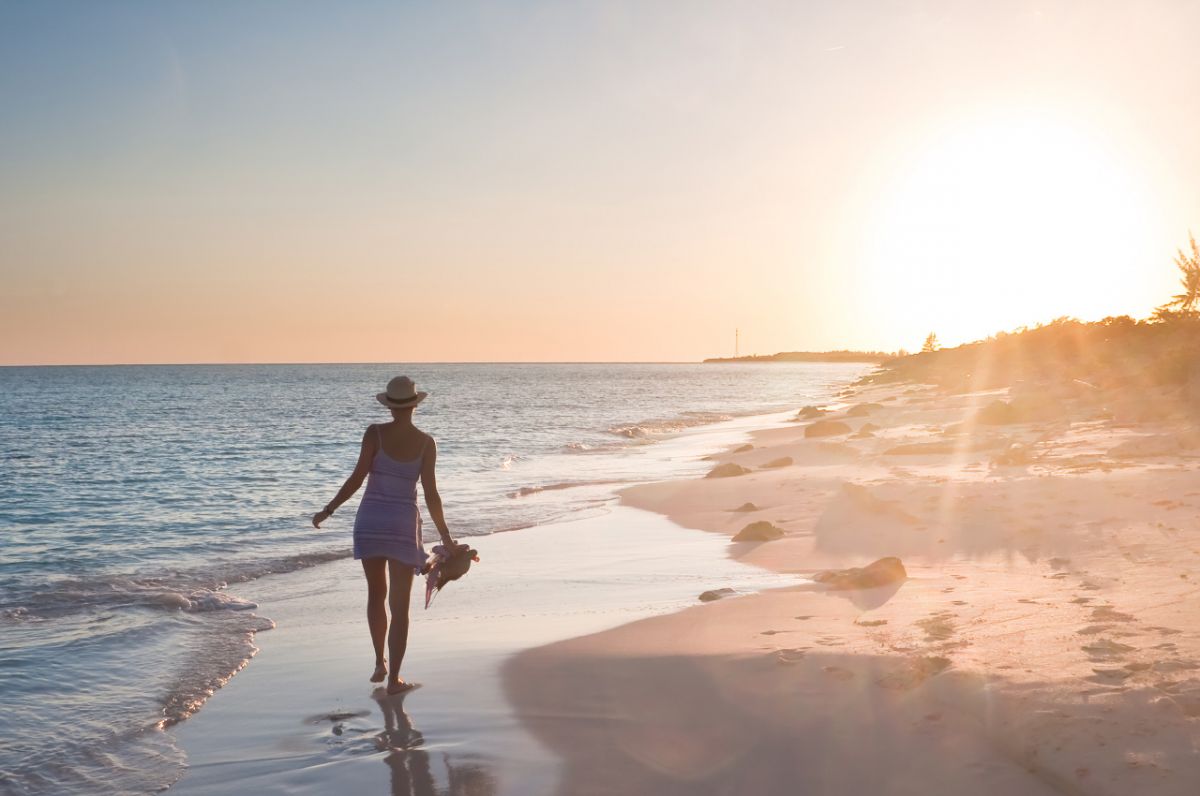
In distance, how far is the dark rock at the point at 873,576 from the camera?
26.0 ft

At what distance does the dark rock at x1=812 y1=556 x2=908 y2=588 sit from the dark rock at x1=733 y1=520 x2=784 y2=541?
3369 millimetres

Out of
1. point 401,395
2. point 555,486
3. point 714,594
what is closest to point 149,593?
point 401,395

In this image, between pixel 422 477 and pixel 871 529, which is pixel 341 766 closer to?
pixel 422 477

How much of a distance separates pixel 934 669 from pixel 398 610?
3840mm

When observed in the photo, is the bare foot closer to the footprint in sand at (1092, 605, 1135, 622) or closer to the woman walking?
the woman walking

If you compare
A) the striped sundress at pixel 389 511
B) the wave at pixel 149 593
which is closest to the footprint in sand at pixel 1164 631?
the striped sundress at pixel 389 511

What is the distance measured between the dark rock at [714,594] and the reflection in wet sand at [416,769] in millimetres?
3531

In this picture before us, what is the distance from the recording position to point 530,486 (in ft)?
69.7

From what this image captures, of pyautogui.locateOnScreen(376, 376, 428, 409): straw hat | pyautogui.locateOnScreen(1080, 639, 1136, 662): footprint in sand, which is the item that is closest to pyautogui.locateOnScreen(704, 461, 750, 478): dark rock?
pyautogui.locateOnScreen(376, 376, 428, 409): straw hat

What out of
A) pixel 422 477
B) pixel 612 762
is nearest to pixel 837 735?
pixel 612 762

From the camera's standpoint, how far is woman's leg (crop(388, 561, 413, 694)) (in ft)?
20.6

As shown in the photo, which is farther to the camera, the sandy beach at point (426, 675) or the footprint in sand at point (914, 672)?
the footprint in sand at point (914, 672)

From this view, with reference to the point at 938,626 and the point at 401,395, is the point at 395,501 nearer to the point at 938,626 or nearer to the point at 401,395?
the point at 401,395

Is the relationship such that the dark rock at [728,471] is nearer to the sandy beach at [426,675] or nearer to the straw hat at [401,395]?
the sandy beach at [426,675]
